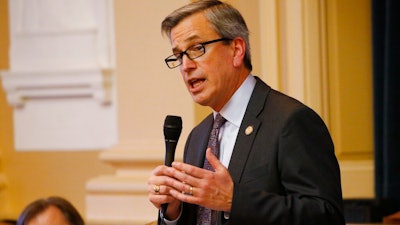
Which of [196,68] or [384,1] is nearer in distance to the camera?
[196,68]

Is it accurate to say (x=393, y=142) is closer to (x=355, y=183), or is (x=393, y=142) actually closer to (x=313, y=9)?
(x=355, y=183)

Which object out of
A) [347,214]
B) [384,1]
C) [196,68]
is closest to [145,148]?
[347,214]

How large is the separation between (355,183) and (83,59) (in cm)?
189

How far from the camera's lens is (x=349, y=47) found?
14.9 feet

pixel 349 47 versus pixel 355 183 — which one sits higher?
pixel 349 47

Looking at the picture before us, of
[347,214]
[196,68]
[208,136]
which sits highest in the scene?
[196,68]

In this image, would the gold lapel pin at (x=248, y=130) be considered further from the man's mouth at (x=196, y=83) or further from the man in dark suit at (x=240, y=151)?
the man's mouth at (x=196, y=83)

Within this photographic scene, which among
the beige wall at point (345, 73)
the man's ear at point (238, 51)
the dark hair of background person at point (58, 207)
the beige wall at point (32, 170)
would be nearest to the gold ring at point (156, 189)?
the man's ear at point (238, 51)

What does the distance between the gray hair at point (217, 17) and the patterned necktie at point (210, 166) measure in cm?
21

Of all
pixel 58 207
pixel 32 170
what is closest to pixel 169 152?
pixel 58 207

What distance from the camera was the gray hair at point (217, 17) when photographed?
100 inches

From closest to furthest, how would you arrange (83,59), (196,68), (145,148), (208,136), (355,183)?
(196,68), (208,136), (145,148), (355,183), (83,59)

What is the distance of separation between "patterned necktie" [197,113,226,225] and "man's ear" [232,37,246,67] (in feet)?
0.58

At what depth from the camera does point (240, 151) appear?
97.1 inches
